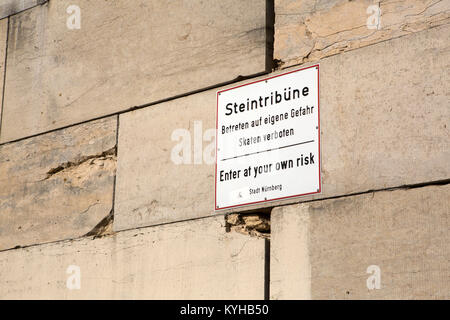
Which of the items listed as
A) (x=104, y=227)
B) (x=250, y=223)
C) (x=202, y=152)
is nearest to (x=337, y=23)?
(x=202, y=152)

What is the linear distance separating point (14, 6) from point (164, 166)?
1911 mm

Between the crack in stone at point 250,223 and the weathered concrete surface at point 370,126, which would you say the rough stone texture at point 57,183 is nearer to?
the weathered concrete surface at point 370,126

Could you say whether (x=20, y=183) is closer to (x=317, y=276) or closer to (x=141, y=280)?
(x=141, y=280)

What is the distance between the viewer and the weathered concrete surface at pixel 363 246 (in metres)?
3.41

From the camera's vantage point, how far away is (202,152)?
14.2 feet

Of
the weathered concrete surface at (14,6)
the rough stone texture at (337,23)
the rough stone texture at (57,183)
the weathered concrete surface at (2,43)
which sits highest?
the weathered concrete surface at (14,6)

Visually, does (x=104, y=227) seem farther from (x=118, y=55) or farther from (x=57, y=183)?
(x=118, y=55)

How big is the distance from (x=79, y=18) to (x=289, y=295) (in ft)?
7.83

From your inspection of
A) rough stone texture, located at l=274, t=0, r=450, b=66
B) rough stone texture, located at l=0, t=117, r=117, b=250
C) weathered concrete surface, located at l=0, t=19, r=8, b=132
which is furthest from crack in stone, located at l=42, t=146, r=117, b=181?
rough stone texture, located at l=274, t=0, r=450, b=66

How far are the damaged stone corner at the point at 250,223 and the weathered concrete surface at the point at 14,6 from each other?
2239 millimetres

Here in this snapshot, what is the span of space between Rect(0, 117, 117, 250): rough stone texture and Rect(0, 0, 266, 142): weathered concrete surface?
0.38 feet

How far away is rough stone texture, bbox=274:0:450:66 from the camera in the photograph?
12.2 ft

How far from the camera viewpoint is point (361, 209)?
3.66m

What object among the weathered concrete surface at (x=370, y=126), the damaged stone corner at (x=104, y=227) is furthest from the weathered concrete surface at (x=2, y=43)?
the weathered concrete surface at (x=370, y=126)
